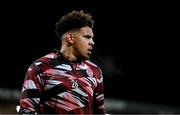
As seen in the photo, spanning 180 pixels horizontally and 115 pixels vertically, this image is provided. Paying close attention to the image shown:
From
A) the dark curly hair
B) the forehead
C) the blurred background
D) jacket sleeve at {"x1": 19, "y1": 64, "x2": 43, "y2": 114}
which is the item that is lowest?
jacket sleeve at {"x1": 19, "y1": 64, "x2": 43, "y2": 114}

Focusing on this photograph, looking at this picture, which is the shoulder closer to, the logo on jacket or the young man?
the young man

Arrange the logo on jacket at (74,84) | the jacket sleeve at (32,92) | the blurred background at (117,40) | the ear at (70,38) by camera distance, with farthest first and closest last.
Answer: the blurred background at (117,40)
the ear at (70,38)
the logo on jacket at (74,84)
the jacket sleeve at (32,92)

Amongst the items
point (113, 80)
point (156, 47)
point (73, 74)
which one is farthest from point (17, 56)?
point (73, 74)

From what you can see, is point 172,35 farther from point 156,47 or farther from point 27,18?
point 27,18

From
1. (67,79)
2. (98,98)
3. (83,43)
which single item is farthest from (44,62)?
(98,98)

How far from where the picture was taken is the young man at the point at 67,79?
293 centimetres

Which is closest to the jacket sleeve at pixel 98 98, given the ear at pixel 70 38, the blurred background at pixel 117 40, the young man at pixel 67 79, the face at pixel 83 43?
the young man at pixel 67 79

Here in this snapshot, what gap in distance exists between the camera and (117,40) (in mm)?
8438

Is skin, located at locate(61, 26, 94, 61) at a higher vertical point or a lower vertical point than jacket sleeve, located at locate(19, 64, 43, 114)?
higher

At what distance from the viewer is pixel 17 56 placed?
8.26 metres

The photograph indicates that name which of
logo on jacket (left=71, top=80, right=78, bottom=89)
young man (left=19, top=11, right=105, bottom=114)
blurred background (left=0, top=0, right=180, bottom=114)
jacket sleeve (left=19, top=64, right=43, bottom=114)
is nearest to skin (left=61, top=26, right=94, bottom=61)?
young man (left=19, top=11, right=105, bottom=114)

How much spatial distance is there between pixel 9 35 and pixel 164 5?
2.87 meters

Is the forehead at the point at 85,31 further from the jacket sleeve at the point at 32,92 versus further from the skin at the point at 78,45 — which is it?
the jacket sleeve at the point at 32,92

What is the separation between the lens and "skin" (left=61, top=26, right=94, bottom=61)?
3.10 m
